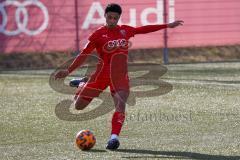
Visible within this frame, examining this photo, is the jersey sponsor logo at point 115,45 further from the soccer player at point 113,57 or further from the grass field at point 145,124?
the grass field at point 145,124

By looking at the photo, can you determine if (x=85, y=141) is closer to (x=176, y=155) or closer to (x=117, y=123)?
(x=117, y=123)

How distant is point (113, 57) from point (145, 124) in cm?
174

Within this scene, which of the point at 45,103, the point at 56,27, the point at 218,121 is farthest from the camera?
the point at 56,27

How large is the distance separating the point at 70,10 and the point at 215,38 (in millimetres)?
4168

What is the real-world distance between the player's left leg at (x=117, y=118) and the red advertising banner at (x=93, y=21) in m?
12.1

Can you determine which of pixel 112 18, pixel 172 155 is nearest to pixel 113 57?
pixel 112 18

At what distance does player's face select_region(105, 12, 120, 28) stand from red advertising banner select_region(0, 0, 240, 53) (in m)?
12.0

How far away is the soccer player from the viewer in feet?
31.9

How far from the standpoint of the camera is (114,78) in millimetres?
10086

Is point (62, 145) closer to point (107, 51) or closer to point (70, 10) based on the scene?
point (107, 51)

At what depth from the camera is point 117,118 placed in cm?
970

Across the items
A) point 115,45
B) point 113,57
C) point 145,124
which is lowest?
point 145,124

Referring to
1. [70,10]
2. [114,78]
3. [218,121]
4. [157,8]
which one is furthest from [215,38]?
[114,78]

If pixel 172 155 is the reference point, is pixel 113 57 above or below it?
above
